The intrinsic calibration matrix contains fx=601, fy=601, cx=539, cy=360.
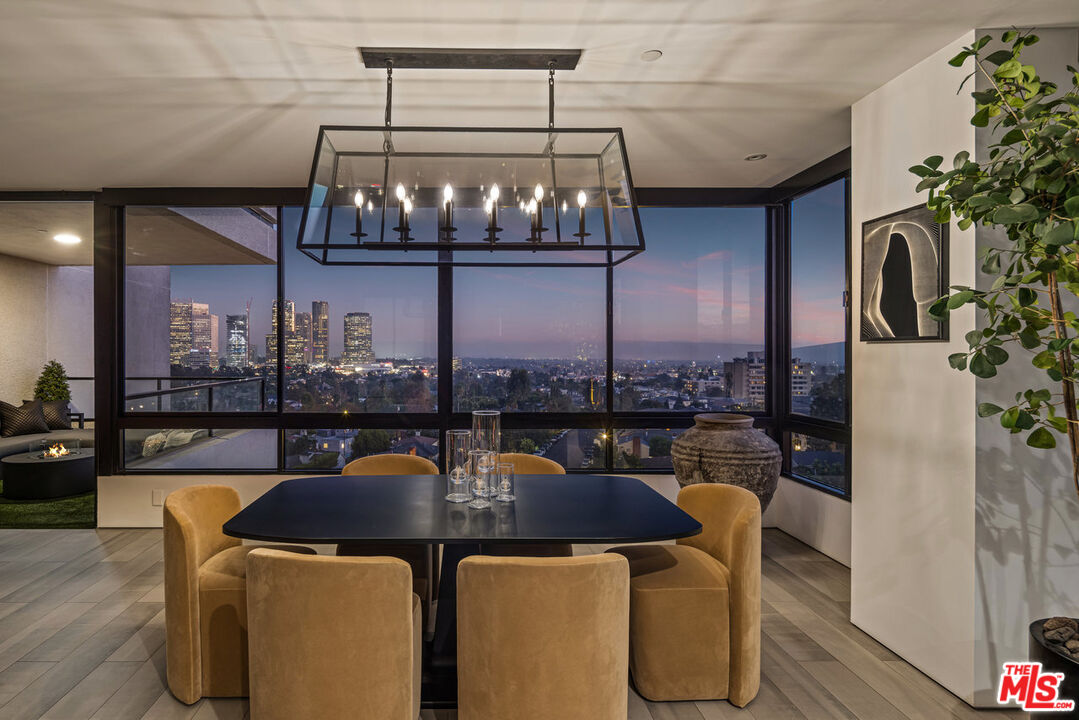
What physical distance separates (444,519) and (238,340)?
337 cm

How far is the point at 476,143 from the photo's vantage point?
271cm

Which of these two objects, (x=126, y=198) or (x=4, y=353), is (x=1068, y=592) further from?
(x=4, y=353)

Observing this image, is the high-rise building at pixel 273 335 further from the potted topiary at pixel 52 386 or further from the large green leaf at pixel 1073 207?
the potted topiary at pixel 52 386

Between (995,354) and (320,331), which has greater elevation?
(320,331)

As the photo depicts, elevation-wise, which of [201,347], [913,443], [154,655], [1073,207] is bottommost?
[154,655]

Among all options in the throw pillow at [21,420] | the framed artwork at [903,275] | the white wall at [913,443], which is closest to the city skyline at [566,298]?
the white wall at [913,443]

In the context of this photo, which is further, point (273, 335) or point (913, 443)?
point (273, 335)

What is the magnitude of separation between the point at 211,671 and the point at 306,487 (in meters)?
0.87

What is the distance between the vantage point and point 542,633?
1.87m

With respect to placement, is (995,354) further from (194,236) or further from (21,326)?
(21,326)

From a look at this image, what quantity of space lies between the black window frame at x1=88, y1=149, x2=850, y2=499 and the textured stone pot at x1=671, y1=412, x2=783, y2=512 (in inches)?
30.9

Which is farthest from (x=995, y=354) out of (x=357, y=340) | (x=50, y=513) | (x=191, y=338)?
(x=50, y=513)

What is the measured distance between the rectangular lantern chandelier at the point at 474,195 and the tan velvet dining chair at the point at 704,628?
1.35 m

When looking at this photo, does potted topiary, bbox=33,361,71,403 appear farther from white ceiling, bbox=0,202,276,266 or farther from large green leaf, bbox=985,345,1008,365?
large green leaf, bbox=985,345,1008,365
